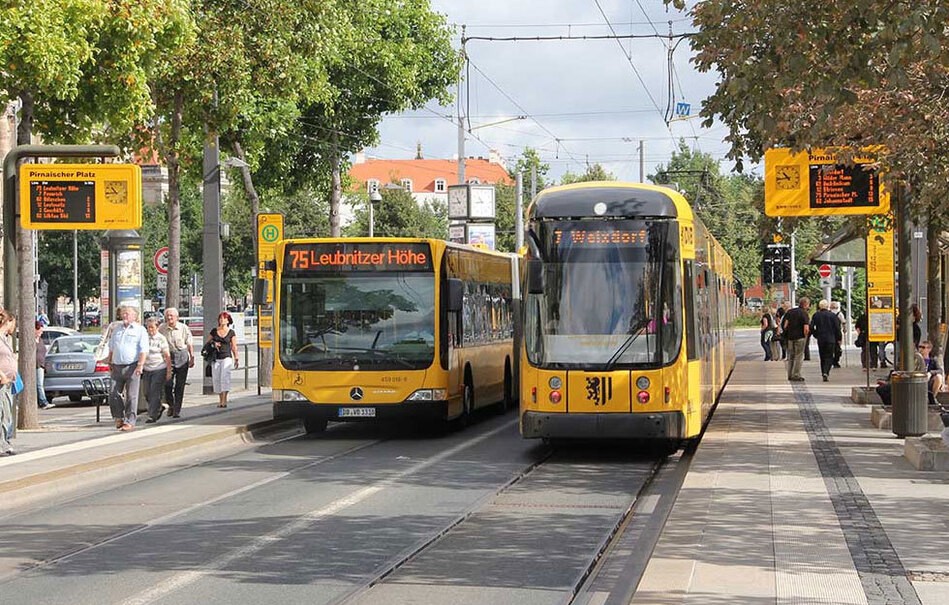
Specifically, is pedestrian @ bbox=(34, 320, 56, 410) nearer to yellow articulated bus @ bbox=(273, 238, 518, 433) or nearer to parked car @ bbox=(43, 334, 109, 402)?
parked car @ bbox=(43, 334, 109, 402)

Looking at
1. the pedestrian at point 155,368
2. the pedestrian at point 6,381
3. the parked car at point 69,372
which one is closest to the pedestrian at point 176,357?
the pedestrian at point 155,368

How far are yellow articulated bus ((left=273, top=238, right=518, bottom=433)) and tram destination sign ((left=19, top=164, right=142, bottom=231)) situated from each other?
2.34m

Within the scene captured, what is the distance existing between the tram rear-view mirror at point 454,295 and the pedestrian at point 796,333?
14470mm

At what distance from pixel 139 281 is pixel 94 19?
56.8ft

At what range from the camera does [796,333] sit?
35094 mm

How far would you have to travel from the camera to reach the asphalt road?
990cm

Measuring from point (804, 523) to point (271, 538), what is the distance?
407 centimetres

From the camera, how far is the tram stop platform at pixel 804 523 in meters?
9.15

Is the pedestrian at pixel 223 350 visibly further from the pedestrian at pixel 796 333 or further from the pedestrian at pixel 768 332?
the pedestrian at pixel 768 332

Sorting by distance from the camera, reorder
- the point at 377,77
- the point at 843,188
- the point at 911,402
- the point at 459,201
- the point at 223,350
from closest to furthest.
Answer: the point at 911,402, the point at 843,188, the point at 223,350, the point at 377,77, the point at 459,201

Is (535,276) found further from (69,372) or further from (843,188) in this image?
(69,372)

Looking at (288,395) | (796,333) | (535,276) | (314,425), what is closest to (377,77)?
(796,333)

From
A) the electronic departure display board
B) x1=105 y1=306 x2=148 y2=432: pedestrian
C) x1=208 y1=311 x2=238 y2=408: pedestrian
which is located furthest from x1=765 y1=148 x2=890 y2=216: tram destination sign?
x1=105 y1=306 x2=148 y2=432: pedestrian

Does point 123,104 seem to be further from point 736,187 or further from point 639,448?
point 736,187
